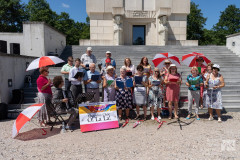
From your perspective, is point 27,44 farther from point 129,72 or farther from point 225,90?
point 225,90

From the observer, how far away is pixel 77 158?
3.38 meters

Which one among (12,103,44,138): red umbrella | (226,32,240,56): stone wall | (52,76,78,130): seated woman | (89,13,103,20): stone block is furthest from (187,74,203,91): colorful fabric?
(89,13,103,20): stone block

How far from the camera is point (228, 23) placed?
3884 centimetres

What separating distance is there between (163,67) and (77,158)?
14.1 feet

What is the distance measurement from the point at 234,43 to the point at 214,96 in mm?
8298

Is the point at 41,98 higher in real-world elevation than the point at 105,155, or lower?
higher

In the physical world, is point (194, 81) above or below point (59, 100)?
above

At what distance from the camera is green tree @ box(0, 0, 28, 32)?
105 feet

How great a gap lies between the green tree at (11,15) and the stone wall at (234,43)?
36870 mm

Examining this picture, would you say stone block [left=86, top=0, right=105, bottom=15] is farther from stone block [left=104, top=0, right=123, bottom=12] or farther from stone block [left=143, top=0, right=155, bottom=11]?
stone block [left=143, top=0, right=155, bottom=11]

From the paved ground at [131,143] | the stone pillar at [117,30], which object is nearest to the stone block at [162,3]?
the stone pillar at [117,30]

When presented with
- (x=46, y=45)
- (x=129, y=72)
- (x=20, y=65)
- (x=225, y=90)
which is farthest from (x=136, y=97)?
(x=46, y=45)

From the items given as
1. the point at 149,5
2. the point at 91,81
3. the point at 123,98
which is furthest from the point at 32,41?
the point at 149,5

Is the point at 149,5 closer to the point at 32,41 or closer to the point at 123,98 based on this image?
the point at 32,41
